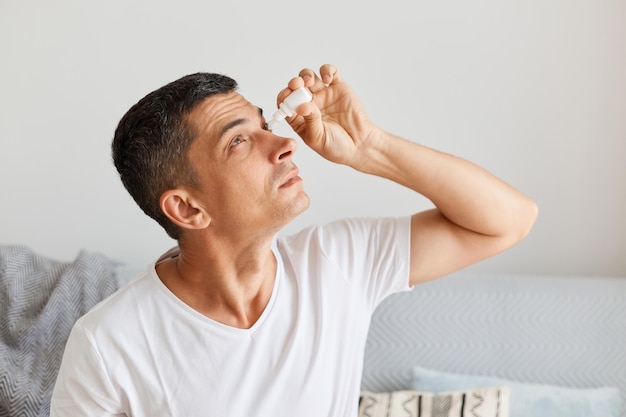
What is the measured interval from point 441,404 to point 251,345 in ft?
2.14

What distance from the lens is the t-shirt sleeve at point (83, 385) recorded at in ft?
4.96

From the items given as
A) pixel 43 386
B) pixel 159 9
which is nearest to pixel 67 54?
pixel 159 9

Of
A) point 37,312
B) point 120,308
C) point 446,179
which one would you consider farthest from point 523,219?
point 37,312

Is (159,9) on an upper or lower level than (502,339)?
upper

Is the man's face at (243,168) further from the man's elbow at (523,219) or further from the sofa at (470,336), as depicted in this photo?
the sofa at (470,336)

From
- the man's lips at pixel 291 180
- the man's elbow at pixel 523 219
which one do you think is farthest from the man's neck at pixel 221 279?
the man's elbow at pixel 523 219

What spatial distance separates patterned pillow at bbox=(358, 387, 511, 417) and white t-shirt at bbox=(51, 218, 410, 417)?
385mm

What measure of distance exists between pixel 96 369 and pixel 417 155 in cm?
71

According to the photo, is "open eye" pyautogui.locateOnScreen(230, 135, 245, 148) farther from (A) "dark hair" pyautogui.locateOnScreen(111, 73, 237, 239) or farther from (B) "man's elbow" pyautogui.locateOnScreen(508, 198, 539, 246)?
(B) "man's elbow" pyautogui.locateOnScreen(508, 198, 539, 246)

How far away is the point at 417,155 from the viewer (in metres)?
1.61

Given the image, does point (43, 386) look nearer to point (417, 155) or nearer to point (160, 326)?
point (160, 326)

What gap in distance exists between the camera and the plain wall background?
2.32 meters

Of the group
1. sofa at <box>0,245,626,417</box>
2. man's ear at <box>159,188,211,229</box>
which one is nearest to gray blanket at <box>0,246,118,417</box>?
sofa at <box>0,245,626,417</box>

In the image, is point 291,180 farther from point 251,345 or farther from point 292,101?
point 251,345
